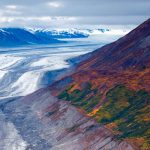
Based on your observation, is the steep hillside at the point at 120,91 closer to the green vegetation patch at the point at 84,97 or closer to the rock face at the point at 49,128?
the green vegetation patch at the point at 84,97

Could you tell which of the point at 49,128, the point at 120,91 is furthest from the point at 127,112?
the point at 49,128

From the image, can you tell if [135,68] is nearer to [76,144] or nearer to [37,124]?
[37,124]

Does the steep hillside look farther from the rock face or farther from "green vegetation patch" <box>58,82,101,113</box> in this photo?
the rock face

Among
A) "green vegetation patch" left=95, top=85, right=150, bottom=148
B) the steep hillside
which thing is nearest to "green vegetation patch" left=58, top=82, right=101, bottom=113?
the steep hillside

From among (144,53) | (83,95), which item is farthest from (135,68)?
(83,95)

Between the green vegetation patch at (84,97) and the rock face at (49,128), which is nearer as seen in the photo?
the rock face at (49,128)

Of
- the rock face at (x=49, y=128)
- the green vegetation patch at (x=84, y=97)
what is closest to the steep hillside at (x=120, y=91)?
the green vegetation patch at (x=84, y=97)
